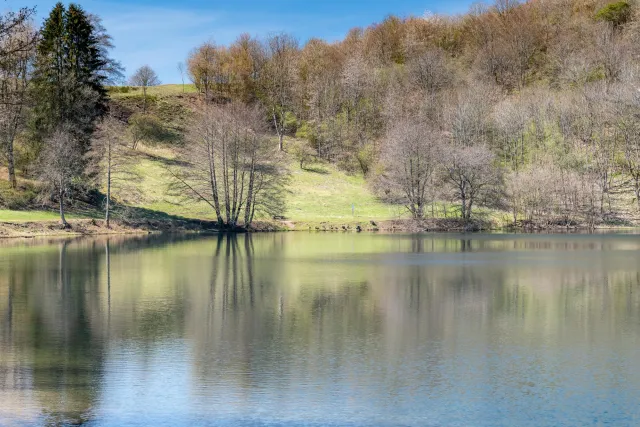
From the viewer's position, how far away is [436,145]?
3130 inches

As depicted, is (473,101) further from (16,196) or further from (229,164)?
(16,196)

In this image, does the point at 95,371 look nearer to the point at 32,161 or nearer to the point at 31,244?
the point at 31,244

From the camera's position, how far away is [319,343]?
21.3 m

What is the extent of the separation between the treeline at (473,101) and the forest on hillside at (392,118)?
0.82ft

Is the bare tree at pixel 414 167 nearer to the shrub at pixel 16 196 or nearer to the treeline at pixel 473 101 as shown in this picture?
the treeline at pixel 473 101

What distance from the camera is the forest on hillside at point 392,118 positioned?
234 feet

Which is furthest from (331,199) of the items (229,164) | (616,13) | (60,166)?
(616,13)

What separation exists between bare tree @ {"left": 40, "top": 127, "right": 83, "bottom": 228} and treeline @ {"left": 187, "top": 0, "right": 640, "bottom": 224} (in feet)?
107

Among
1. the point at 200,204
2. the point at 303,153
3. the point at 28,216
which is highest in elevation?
the point at 303,153

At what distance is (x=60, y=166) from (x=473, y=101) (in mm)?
52472

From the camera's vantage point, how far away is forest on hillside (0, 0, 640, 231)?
71.3 meters

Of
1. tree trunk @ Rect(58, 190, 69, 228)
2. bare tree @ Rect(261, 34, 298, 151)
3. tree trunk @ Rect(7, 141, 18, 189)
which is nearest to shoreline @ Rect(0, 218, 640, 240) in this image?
tree trunk @ Rect(58, 190, 69, 228)

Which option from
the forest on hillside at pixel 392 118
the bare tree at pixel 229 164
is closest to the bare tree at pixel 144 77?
the forest on hillside at pixel 392 118

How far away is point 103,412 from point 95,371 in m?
3.41
